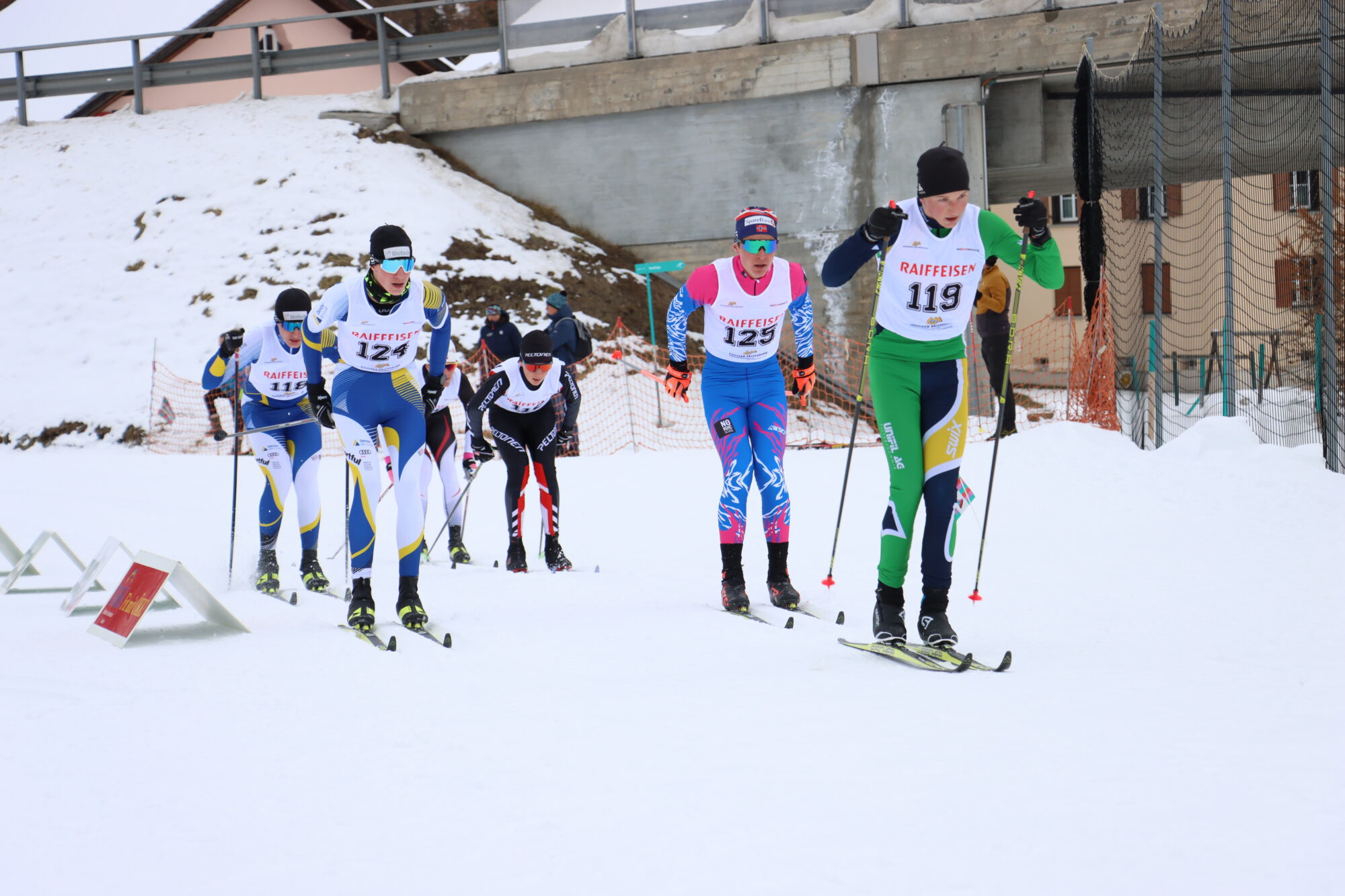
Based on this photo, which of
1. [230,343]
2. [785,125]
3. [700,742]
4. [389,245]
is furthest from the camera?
[785,125]

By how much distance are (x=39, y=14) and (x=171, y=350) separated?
14469mm

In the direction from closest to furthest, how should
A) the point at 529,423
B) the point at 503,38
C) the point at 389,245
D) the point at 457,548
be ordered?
the point at 389,245 → the point at 529,423 → the point at 457,548 → the point at 503,38

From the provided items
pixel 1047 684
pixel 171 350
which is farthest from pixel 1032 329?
pixel 1047 684

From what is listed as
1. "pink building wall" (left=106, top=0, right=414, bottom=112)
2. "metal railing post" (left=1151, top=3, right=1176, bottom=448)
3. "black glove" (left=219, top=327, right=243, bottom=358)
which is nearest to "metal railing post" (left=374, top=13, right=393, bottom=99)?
"pink building wall" (left=106, top=0, right=414, bottom=112)

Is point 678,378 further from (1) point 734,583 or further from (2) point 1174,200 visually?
(2) point 1174,200

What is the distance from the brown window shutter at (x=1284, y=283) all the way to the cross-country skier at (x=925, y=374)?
16605mm

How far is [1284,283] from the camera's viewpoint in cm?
2152

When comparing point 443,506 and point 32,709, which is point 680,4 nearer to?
point 443,506

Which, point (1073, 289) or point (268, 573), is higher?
point (1073, 289)

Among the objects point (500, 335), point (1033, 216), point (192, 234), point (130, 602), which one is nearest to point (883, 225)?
point (1033, 216)

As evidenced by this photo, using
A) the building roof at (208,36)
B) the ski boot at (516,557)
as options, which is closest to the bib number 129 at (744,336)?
the ski boot at (516,557)

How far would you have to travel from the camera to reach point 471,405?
7.75 m

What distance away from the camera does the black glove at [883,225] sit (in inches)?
175

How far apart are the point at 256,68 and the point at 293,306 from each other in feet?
58.0
